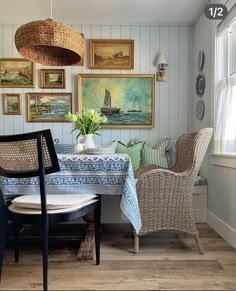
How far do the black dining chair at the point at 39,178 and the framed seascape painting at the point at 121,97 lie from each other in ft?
6.72

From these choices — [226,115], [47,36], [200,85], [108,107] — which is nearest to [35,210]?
[47,36]

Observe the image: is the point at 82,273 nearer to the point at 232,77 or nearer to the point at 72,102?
the point at 232,77

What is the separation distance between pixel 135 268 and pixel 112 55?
8.63 ft

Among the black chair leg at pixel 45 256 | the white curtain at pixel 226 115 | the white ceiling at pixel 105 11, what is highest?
the white ceiling at pixel 105 11

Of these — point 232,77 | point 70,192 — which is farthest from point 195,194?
point 70,192

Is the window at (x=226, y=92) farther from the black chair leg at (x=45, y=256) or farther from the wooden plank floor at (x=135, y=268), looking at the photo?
the black chair leg at (x=45, y=256)

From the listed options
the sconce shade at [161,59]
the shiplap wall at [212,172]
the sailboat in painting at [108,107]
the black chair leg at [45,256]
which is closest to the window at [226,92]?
the shiplap wall at [212,172]

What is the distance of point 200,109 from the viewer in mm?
3424

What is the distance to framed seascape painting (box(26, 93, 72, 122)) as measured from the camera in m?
3.78

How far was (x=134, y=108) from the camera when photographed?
376 cm

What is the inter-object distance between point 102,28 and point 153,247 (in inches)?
107

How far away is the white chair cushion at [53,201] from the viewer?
1.74 m

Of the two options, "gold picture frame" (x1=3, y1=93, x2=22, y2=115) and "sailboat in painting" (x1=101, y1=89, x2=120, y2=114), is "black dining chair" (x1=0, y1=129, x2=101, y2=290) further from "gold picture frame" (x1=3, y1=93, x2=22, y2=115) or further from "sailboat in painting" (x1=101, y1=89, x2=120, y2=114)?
"gold picture frame" (x1=3, y1=93, x2=22, y2=115)

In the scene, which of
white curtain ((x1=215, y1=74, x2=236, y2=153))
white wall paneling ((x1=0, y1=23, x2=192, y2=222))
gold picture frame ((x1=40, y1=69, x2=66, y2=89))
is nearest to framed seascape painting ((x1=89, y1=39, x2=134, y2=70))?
white wall paneling ((x1=0, y1=23, x2=192, y2=222))
